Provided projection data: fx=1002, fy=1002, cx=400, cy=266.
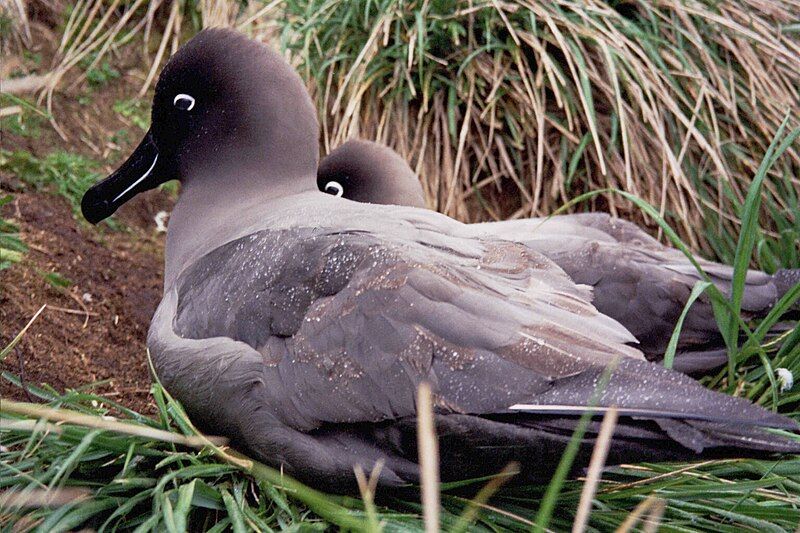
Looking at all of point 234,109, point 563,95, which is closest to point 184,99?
point 234,109

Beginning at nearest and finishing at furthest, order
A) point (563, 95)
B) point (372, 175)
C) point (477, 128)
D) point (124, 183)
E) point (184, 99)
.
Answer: point (184, 99), point (124, 183), point (372, 175), point (563, 95), point (477, 128)

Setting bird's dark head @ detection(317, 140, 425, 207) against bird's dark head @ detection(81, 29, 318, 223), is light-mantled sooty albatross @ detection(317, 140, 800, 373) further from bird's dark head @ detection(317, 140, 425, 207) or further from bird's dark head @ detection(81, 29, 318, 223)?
bird's dark head @ detection(81, 29, 318, 223)

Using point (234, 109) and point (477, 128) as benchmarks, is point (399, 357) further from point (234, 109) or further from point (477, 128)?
point (477, 128)

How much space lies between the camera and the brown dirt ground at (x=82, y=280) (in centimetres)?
352

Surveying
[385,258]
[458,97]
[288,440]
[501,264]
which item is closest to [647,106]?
[458,97]

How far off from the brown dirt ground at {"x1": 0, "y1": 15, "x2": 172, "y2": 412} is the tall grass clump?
3.66ft

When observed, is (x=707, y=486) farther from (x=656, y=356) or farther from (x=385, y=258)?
(x=385, y=258)

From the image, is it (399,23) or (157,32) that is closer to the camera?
(399,23)

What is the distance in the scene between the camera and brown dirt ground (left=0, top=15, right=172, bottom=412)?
11.6 ft

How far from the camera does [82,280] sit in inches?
163

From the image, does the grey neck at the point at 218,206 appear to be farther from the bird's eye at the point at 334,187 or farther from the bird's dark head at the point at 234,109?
the bird's eye at the point at 334,187

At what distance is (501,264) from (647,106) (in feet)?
6.66

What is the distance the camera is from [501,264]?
2.91 meters

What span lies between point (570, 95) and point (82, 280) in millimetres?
2359
